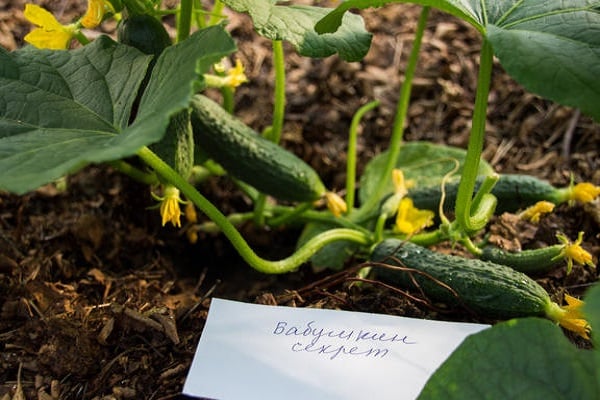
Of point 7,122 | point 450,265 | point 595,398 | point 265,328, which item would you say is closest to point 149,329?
point 265,328

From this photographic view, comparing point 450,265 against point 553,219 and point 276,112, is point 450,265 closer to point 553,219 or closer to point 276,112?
point 553,219

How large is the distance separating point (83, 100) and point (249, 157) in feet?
1.64

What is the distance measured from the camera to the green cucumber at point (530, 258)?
1.76 m

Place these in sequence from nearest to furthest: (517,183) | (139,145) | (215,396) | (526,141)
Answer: (139,145) < (215,396) < (517,183) < (526,141)

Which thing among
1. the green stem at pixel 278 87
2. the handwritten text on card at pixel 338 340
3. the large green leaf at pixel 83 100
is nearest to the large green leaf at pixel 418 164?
the green stem at pixel 278 87

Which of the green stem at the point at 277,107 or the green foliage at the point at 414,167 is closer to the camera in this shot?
the green stem at the point at 277,107

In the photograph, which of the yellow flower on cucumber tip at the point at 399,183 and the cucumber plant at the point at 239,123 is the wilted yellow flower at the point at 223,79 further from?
the yellow flower on cucumber tip at the point at 399,183

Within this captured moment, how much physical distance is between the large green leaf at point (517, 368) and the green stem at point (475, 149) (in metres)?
0.44

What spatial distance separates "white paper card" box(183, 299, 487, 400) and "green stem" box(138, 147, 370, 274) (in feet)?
0.53

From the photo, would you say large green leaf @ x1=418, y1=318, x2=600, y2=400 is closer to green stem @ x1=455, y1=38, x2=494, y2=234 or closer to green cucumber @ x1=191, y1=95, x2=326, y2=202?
green stem @ x1=455, y1=38, x2=494, y2=234

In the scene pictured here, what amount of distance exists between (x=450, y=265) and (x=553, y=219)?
18.0 inches

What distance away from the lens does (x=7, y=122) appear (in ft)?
5.22

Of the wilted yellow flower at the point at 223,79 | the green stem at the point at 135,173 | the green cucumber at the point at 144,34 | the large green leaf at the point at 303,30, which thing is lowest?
the green stem at the point at 135,173

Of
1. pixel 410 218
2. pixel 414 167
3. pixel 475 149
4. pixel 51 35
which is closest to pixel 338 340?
pixel 475 149
